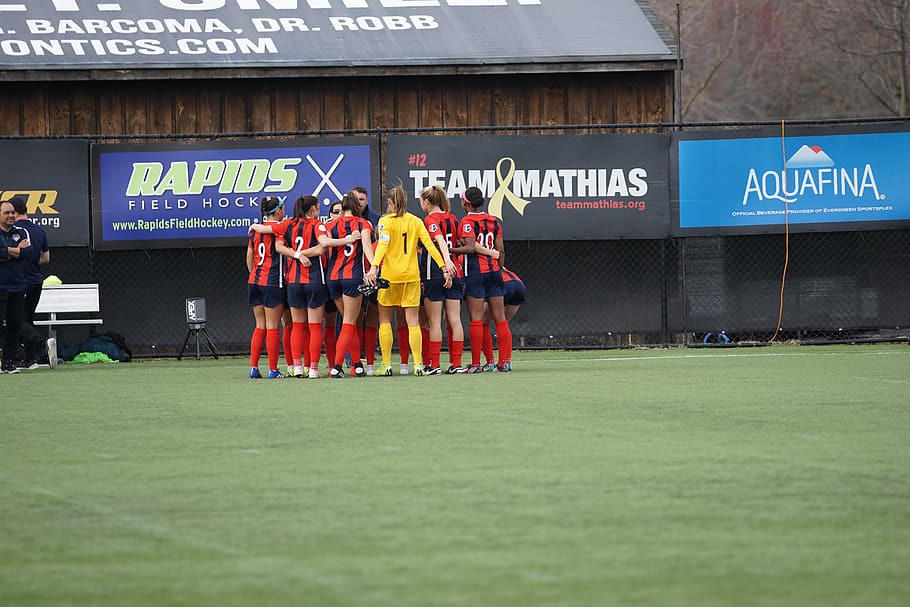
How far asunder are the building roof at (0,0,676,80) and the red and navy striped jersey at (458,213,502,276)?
600cm

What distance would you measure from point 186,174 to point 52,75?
2934 mm

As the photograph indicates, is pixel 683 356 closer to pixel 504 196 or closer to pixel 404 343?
pixel 504 196

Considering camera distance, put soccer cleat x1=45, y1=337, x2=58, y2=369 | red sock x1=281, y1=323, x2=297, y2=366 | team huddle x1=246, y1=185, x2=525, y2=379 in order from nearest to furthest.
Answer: team huddle x1=246, y1=185, x2=525, y2=379, red sock x1=281, y1=323, x2=297, y2=366, soccer cleat x1=45, y1=337, x2=58, y2=369

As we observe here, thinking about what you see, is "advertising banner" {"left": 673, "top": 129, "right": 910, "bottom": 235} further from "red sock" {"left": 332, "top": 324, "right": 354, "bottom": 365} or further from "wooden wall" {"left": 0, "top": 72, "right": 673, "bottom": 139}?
"red sock" {"left": 332, "top": 324, "right": 354, "bottom": 365}

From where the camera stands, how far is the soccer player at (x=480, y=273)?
14.6 m

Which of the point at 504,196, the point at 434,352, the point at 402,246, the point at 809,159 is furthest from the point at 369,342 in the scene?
the point at 809,159

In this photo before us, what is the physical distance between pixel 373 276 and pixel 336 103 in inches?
284

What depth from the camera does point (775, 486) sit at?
6.43 meters

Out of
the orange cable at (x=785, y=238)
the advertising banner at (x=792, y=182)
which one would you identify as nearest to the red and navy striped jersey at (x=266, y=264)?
the advertising banner at (x=792, y=182)

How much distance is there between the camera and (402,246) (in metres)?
14.2

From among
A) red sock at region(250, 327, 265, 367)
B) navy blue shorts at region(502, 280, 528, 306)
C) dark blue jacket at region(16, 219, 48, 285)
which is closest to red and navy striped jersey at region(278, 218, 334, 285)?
red sock at region(250, 327, 265, 367)

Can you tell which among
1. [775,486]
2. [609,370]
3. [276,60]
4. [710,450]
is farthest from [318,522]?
[276,60]

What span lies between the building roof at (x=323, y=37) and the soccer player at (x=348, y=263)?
20.9 feet

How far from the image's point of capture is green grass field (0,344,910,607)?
4.61m
